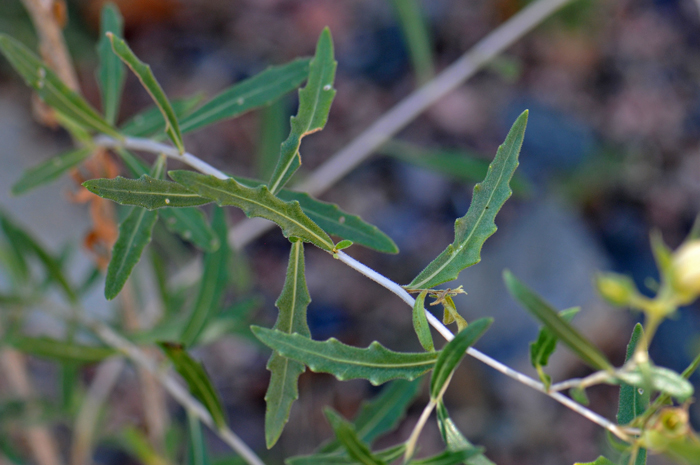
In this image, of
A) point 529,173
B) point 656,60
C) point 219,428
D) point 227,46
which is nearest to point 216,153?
point 227,46

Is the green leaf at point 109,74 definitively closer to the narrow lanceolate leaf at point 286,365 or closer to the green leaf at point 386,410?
the narrow lanceolate leaf at point 286,365

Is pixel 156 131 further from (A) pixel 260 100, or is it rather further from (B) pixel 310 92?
(B) pixel 310 92

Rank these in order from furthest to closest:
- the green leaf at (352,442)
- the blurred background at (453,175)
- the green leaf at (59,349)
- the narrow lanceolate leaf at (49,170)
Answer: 1. the blurred background at (453,175)
2. the green leaf at (59,349)
3. the narrow lanceolate leaf at (49,170)
4. the green leaf at (352,442)

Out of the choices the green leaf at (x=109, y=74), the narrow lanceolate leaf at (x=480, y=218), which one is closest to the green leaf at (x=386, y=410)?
the narrow lanceolate leaf at (x=480, y=218)

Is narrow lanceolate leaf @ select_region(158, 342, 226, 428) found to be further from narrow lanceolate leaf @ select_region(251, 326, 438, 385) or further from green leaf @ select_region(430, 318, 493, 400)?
green leaf @ select_region(430, 318, 493, 400)

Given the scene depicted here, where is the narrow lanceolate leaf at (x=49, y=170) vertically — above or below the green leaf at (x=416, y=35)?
below

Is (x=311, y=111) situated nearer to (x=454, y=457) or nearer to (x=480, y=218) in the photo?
(x=480, y=218)

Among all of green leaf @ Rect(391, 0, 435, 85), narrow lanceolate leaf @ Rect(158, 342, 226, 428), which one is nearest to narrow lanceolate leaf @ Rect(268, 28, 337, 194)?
narrow lanceolate leaf @ Rect(158, 342, 226, 428)
